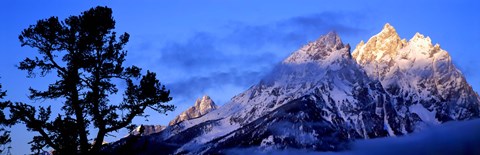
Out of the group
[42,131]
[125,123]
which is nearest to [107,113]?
[125,123]

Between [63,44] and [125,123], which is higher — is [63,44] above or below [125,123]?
above

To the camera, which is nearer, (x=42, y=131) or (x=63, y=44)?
(x=42, y=131)

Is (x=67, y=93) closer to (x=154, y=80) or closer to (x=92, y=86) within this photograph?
(x=92, y=86)

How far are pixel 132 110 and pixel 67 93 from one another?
2.57m

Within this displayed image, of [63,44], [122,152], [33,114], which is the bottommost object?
[122,152]

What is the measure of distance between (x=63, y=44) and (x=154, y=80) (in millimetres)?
3899

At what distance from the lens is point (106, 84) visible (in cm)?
2748

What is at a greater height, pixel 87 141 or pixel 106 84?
pixel 106 84

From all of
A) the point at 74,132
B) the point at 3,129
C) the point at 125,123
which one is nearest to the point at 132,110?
the point at 125,123

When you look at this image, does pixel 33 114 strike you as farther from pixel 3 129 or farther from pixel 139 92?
pixel 139 92

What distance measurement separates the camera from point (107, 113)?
27.0 metres

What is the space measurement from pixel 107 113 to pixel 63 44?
3.23 meters

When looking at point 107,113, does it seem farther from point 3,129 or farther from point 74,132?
point 3,129

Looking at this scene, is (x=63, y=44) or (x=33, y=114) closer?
(x=33, y=114)
